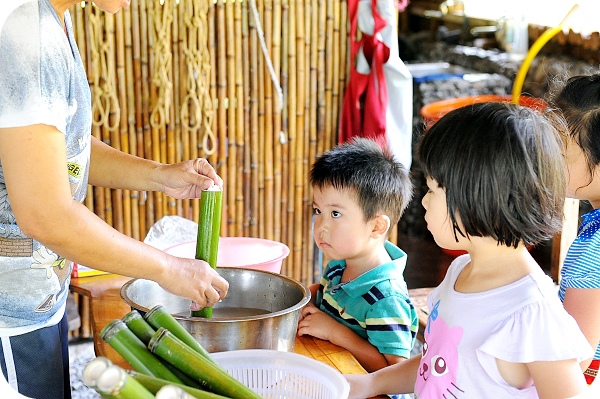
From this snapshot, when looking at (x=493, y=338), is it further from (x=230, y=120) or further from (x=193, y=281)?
(x=230, y=120)

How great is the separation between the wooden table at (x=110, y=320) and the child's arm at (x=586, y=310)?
0.44m

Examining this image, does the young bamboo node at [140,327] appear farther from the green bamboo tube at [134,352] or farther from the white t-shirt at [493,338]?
the white t-shirt at [493,338]

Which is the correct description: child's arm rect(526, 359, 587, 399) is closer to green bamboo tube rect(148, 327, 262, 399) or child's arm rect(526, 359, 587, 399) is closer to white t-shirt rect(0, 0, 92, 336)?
green bamboo tube rect(148, 327, 262, 399)

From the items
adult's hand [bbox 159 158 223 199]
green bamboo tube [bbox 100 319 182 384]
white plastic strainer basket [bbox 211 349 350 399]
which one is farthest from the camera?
adult's hand [bbox 159 158 223 199]

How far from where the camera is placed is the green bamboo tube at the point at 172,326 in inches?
47.4

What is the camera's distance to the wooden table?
169 cm

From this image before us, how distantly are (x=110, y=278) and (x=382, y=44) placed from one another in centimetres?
164

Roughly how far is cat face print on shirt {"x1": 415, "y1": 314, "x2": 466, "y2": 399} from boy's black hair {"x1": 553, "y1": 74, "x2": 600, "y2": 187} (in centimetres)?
55

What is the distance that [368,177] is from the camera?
2100 mm

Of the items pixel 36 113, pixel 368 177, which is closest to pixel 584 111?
pixel 368 177

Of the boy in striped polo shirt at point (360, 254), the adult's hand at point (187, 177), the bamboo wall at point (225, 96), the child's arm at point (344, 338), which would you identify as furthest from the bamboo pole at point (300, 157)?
the child's arm at point (344, 338)

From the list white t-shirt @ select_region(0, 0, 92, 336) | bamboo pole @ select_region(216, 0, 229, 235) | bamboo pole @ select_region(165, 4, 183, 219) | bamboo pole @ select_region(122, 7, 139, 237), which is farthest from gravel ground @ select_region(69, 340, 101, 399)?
white t-shirt @ select_region(0, 0, 92, 336)

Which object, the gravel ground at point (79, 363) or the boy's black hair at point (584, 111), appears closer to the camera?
the boy's black hair at point (584, 111)

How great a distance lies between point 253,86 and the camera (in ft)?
11.1
